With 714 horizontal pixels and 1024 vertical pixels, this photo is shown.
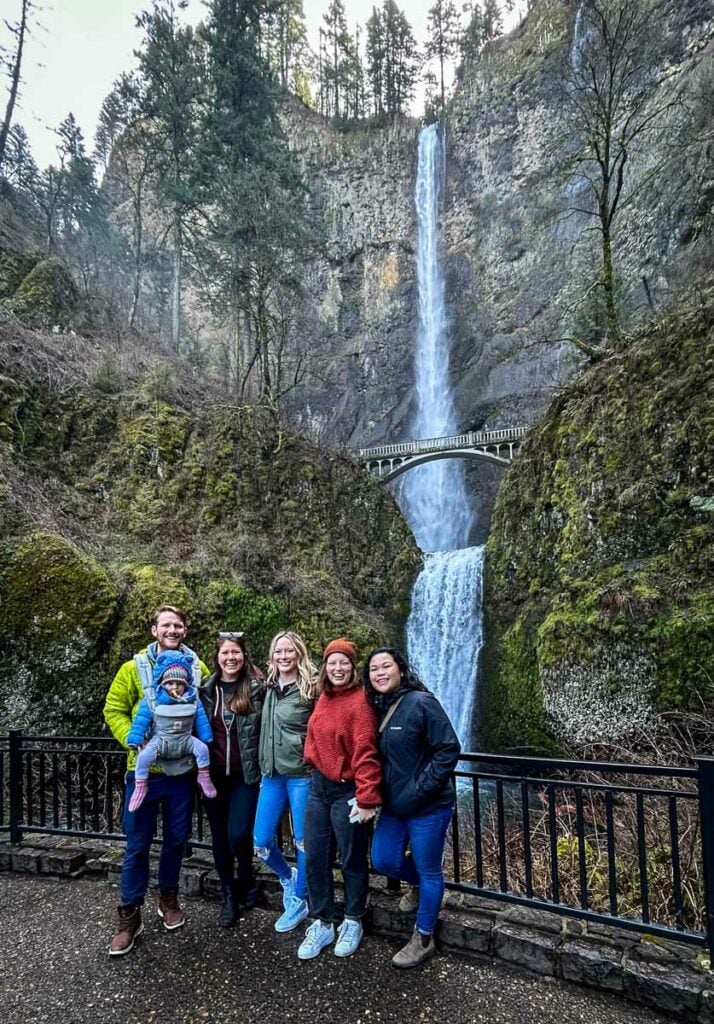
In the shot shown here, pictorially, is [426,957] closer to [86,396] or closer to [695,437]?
[695,437]

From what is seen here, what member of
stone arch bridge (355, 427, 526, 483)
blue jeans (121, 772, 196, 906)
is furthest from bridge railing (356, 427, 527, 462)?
blue jeans (121, 772, 196, 906)

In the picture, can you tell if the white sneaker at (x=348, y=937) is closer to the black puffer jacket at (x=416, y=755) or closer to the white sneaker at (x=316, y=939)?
the white sneaker at (x=316, y=939)

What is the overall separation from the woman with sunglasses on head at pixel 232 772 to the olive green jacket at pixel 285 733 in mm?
109

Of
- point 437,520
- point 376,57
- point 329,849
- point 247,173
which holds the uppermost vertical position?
point 376,57

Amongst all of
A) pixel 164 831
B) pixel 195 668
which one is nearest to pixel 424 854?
pixel 164 831

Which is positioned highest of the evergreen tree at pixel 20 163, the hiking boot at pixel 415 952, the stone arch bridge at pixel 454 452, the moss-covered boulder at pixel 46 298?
the evergreen tree at pixel 20 163

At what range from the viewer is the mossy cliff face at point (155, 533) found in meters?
7.95

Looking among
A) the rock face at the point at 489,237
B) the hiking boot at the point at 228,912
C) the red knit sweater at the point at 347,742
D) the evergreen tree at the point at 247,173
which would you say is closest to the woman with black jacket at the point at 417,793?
the red knit sweater at the point at 347,742

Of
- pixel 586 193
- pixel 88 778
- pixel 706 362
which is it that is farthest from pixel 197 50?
pixel 88 778

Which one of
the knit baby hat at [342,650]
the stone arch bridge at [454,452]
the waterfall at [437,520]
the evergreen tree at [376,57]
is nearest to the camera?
the knit baby hat at [342,650]

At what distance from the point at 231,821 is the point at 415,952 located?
4.57ft

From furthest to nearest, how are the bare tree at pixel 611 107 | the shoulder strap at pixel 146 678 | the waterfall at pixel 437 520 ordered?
the waterfall at pixel 437 520 → the bare tree at pixel 611 107 → the shoulder strap at pixel 146 678

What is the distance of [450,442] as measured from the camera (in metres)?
26.1

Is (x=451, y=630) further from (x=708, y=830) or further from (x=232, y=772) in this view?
(x=708, y=830)
